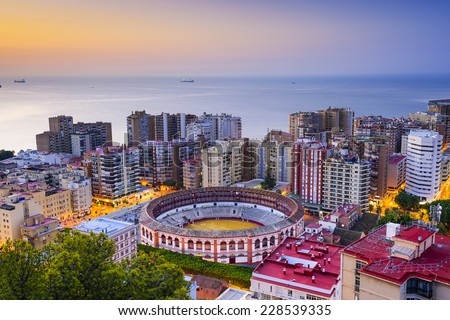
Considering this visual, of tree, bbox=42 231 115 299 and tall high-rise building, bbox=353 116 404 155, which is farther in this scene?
tall high-rise building, bbox=353 116 404 155

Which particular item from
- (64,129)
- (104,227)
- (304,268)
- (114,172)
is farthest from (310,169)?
(64,129)

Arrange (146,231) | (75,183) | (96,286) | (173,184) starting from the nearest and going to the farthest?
(96,286)
(146,231)
(75,183)
(173,184)

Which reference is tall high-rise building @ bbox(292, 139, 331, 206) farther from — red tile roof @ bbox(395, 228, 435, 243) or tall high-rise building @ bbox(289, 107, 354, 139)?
tall high-rise building @ bbox(289, 107, 354, 139)

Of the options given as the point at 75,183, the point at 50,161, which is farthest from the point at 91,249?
the point at 50,161

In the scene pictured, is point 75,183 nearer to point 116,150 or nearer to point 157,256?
point 116,150

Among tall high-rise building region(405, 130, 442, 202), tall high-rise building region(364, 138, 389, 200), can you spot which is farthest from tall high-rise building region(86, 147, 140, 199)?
tall high-rise building region(405, 130, 442, 202)
